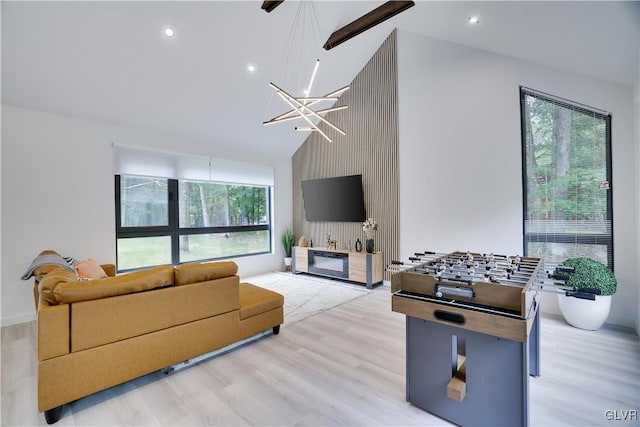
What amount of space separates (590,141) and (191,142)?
5861 millimetres

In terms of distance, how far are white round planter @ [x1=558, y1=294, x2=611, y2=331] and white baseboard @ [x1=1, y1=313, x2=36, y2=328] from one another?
6.56 m

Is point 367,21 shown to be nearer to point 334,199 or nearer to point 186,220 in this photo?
point 334,199

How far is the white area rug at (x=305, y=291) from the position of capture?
154 inches

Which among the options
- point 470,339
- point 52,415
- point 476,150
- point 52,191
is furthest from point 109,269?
point 476,150

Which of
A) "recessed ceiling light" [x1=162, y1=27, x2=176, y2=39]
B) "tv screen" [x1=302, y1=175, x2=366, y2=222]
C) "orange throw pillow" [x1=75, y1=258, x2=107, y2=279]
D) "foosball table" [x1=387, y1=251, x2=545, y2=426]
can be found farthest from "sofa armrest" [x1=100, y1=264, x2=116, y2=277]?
"foosball table" [x1=387, y1=251, x2=545, y2=426]

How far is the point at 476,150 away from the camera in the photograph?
4031 millimetres

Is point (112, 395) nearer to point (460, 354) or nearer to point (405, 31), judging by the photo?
point (460, 354)

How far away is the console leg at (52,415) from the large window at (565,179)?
4485 millimetres

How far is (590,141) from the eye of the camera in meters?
3.34

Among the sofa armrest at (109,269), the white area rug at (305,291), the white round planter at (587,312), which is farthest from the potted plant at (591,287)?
the sofa armrest at (109,269)

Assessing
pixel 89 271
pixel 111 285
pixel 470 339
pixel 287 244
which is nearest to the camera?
pixel 470 339

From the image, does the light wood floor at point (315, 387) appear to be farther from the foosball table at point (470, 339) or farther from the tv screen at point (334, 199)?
the tv screen at point (334, 199)

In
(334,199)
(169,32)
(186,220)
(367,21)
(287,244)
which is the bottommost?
(287,244)

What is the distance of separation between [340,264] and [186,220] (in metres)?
3.03
